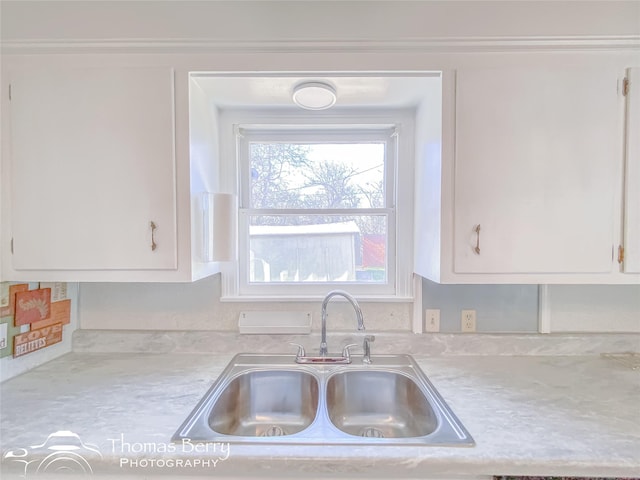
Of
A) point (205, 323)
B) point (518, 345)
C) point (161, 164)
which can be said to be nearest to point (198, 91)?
point (161, 164)

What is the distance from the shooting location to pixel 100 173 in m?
1.12

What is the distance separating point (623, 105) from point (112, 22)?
6.31 ft

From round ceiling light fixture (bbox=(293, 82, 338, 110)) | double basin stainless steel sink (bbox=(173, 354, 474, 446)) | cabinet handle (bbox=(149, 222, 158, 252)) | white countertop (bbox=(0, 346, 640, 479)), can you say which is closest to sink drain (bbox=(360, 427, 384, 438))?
double basin stainless steel sink (bbox=(173, 354, 474, 446))

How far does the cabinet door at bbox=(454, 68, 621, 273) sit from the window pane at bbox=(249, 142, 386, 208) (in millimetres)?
518

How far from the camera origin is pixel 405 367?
1.30 metres

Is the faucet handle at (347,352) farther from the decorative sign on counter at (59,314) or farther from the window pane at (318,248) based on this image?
the decorative sign on counter at (59,314)

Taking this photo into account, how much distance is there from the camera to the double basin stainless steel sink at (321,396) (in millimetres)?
1163

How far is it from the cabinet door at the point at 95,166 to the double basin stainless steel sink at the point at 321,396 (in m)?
0.59

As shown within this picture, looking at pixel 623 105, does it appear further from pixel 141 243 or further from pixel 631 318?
pixel 141 243

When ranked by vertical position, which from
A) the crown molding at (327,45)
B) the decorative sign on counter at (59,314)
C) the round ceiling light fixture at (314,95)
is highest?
the crown molding at (327,45)

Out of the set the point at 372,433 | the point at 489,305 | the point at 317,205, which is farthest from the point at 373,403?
the point at 317,205

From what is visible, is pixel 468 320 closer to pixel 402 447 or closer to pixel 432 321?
pixel 432 321

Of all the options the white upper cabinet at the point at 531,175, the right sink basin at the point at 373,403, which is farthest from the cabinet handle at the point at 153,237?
the white upper cabinet at the point at 531,175

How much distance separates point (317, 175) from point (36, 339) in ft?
4.76
